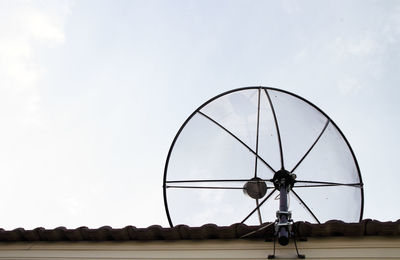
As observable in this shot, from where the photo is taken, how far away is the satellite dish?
4.94m

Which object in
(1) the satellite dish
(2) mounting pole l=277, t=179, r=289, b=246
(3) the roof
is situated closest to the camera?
(2) mounting pole l=277, t=179, r=289, b=246

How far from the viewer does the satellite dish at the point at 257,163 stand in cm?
494

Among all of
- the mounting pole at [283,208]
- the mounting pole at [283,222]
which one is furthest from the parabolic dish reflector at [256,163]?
the mounting pole at [283,222]

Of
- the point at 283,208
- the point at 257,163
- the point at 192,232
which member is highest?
the point at 257,163

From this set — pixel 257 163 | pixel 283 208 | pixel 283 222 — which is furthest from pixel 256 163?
pixel 283 222

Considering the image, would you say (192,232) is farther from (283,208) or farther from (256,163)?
(256,163)

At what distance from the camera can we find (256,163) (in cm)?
505

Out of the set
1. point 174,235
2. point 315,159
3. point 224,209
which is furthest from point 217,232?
point 315,159

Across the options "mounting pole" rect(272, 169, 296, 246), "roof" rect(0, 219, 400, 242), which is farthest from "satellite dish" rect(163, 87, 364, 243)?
"roof" rect(0, 219, 400, 242)

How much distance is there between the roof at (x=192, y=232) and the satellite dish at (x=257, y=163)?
526 mm

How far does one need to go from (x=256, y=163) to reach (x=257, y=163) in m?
0.02

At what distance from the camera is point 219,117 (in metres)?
5.45

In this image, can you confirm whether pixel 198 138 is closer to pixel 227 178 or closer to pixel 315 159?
pixel 227 178

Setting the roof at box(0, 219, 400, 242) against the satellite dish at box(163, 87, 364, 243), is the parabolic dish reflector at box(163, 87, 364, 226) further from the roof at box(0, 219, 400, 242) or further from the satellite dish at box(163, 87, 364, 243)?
the roof at box(0, 219, 400, 242)
